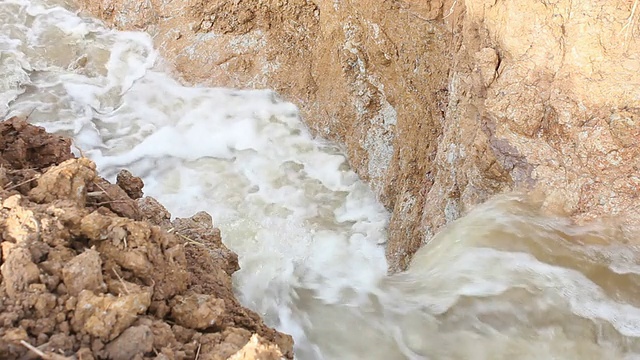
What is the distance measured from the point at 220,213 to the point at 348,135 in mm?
1528

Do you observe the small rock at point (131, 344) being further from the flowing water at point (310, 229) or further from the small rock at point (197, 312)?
the flowing water at point (310, 229)

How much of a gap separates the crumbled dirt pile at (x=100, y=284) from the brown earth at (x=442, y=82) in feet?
6.35

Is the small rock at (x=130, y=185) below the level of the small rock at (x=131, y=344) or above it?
below

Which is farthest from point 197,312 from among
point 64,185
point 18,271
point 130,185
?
point 130,185

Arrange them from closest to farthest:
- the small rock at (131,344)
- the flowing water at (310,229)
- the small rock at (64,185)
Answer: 1. the small rock at (131,344)
2. the small rock at (64,185)
3. the flowing water at (310,229)

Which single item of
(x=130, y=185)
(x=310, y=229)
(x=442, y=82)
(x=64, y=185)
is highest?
(x=442, y=82)

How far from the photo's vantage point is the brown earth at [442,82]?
303cm

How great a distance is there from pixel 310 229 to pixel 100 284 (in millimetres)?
2859

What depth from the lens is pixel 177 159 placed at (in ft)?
17.7

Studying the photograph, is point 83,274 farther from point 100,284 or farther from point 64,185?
point 64,185

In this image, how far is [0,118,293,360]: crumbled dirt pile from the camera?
1.80 meters

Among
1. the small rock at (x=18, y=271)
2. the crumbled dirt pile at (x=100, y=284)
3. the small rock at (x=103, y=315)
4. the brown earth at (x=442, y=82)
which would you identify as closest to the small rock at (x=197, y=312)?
the crumbled dirt pile at (x=100, y=284)

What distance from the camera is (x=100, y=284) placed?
1.93 meters

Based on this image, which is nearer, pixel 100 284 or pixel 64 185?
pixel 100 284
